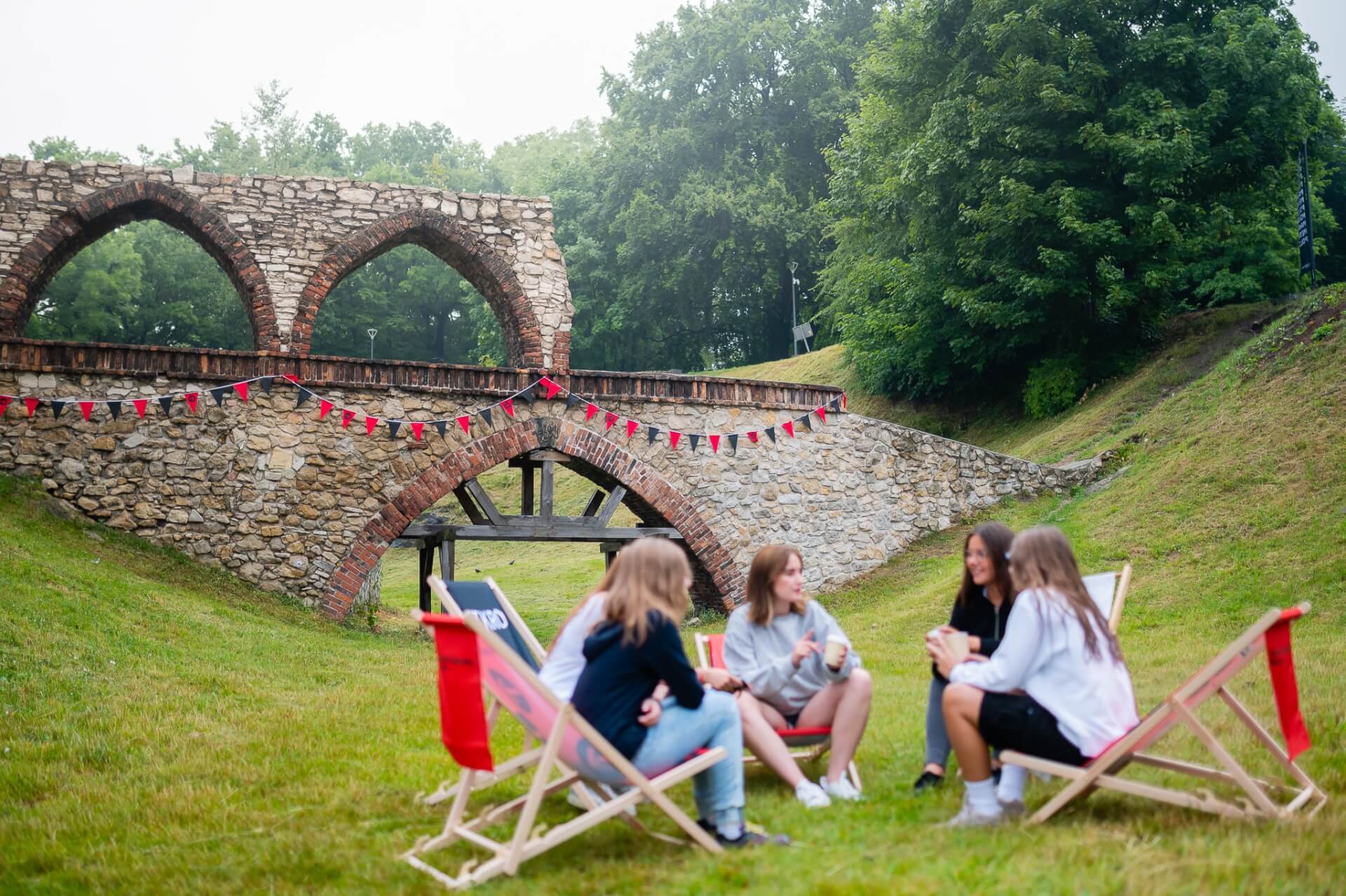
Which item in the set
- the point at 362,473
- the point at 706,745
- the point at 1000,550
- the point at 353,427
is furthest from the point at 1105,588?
the point at 353,427

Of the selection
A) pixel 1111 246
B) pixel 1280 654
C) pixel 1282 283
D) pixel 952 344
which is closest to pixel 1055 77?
pixel 1111 246

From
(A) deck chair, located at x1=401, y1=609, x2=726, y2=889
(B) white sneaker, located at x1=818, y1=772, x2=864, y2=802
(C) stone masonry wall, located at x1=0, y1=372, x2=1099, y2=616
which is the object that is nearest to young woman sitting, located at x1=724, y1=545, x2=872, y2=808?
(B) white sneaker, located at x1=818, y1=772, x2=864, y2=802

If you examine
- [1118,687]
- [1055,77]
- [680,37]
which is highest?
[680,37]

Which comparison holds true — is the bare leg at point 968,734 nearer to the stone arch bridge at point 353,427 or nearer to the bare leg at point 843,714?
the bare leg at point 843,714

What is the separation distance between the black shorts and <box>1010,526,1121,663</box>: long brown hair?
30 centimetres

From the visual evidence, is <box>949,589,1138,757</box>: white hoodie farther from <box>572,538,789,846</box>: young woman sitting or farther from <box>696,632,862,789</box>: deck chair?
<box>572,538,789,846</box>: young woman sitting

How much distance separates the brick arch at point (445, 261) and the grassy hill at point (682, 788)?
12.0 ft

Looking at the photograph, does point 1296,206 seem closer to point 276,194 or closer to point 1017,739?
point 276,194

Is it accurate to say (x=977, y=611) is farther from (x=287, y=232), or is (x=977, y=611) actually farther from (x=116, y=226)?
(x=116, y=226)

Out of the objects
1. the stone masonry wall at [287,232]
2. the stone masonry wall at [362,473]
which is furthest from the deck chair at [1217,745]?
the stone masonry wall at [287,232]

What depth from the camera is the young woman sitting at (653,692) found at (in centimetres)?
376

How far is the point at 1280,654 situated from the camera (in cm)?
374

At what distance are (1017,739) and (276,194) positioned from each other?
1221 centimetres

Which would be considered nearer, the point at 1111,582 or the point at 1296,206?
the point at 1111,582
